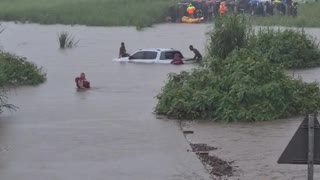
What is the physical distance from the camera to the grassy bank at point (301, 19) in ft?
202

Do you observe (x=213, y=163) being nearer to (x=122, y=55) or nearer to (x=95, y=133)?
(x=95, y=133)

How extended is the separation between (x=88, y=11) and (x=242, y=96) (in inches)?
2371

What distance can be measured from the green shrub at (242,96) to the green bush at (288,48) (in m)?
11.4

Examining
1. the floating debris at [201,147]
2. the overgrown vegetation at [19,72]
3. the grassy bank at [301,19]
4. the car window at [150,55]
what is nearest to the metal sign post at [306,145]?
the floating debris at [201,147]

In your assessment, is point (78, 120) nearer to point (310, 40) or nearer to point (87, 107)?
point (87, 107)

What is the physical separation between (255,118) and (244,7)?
5503 cm

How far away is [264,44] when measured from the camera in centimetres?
3173

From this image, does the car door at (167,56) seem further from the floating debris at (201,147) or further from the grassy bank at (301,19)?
the floating debris at (201,147)

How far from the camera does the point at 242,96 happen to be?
714 inches

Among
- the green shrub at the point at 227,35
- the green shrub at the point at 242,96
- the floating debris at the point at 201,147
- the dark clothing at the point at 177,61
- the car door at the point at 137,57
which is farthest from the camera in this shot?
the car door at the point at 137,57

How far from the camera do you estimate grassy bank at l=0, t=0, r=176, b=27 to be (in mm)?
73688

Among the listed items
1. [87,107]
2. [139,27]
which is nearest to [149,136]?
[87,107]

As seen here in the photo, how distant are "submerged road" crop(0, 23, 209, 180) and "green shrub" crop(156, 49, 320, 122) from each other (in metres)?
0.70

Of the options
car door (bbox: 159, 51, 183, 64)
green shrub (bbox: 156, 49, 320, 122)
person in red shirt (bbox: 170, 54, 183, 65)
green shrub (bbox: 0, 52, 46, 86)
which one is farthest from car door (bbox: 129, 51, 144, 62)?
green shrub (bbox: 156, 49, 320, 122)
